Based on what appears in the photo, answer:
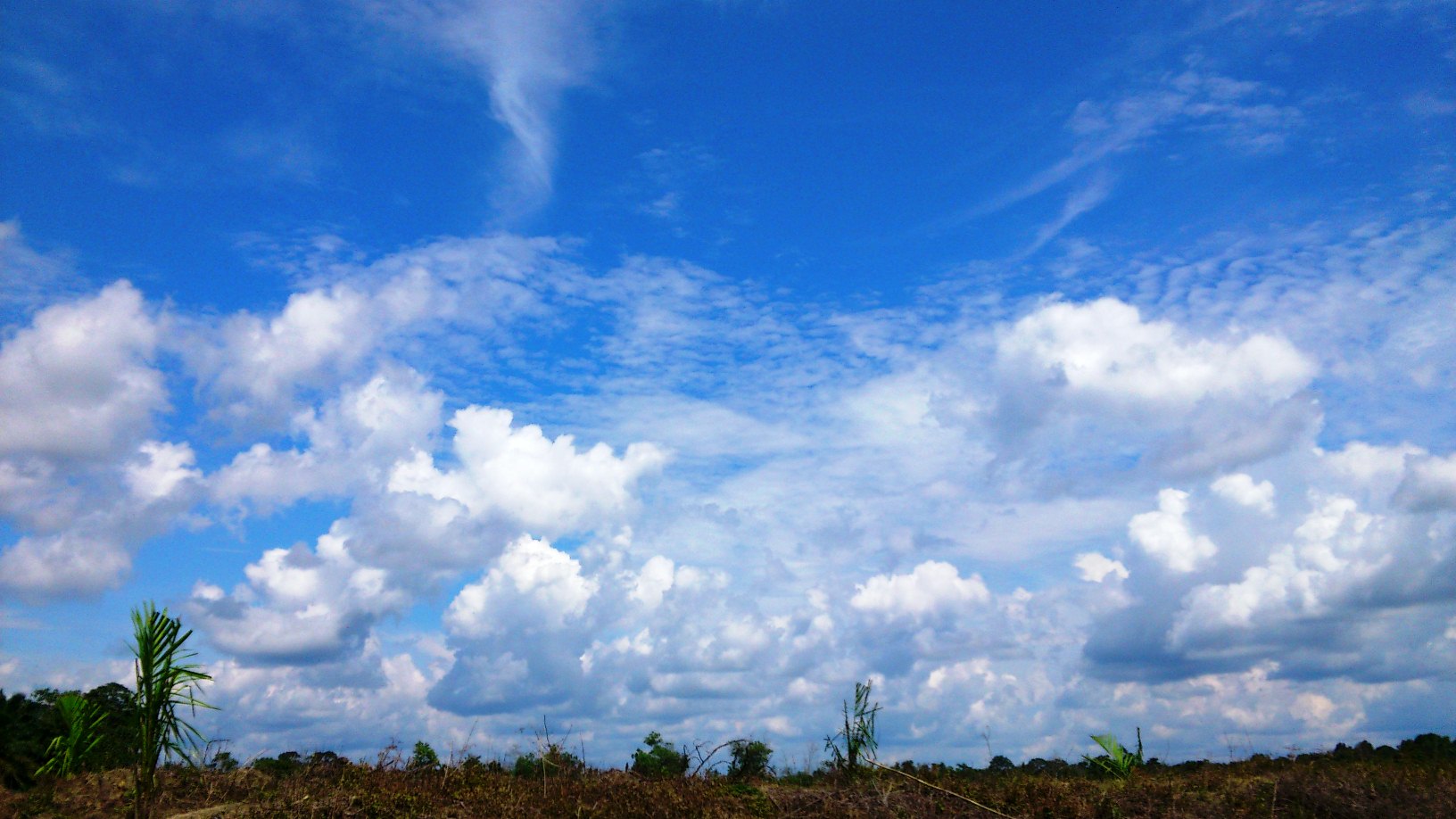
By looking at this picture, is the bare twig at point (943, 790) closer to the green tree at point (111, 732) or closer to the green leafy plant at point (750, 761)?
the green leafy plant at point (750, 761)

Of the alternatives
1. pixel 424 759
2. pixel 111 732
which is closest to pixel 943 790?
pixel 424 759

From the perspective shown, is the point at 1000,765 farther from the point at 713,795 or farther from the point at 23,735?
the point at 23,735

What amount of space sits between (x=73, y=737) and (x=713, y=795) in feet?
45.5

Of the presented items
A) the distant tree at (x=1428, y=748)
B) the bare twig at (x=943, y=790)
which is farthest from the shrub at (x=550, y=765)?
the distant tree at (x=1428, y=748)

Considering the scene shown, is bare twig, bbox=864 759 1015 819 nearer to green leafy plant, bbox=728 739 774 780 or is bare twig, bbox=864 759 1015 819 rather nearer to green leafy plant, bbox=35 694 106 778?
green leafy plant, bbox=728 739 774 780

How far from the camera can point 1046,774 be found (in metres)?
19.4

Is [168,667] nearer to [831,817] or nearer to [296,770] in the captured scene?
[296,770]

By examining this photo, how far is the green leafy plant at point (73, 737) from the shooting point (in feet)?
62.3

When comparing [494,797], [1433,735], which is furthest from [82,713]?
[1433,735]

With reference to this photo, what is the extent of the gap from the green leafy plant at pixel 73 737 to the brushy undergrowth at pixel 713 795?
176 cm

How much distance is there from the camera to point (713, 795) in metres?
15.6

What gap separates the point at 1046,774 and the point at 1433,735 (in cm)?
1148

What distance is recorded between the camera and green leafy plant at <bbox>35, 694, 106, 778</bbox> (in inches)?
748

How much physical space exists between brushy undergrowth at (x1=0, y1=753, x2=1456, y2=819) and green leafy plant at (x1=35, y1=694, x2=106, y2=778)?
1.76 m
